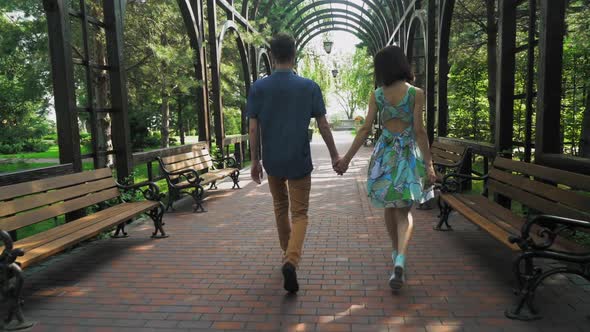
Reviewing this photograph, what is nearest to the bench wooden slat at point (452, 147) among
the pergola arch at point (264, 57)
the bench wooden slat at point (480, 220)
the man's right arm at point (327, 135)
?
the bench wooden slat at point (480, 220)

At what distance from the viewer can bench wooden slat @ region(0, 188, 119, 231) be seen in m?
3.66

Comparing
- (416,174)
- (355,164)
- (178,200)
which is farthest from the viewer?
(355,164)

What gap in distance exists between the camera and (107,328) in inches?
117

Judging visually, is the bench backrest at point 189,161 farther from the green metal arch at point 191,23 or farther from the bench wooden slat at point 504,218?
the bench wooden slat at point 504,218

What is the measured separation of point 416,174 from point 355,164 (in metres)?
10.1

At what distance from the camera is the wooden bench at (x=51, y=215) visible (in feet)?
9.91

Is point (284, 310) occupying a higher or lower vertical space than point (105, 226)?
lower

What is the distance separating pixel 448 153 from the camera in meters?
6.91

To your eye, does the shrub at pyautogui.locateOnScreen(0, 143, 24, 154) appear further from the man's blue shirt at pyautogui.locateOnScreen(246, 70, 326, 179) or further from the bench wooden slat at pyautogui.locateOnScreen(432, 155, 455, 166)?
the man's blue shirt at pyautogui.locateOnScreen(246, 70, 326, 179)

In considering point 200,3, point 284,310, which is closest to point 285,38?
point 284,310

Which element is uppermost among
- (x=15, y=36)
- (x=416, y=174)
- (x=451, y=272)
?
(x=15, y=36)

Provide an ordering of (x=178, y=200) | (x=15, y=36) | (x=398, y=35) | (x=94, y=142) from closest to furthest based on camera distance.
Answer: (x=94, y=142) → (x=178, y=200) → (x=15, y=36) → (x=398, y=35)

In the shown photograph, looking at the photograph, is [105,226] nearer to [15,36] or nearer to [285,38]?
[285,38]

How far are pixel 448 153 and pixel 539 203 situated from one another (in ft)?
10.4
